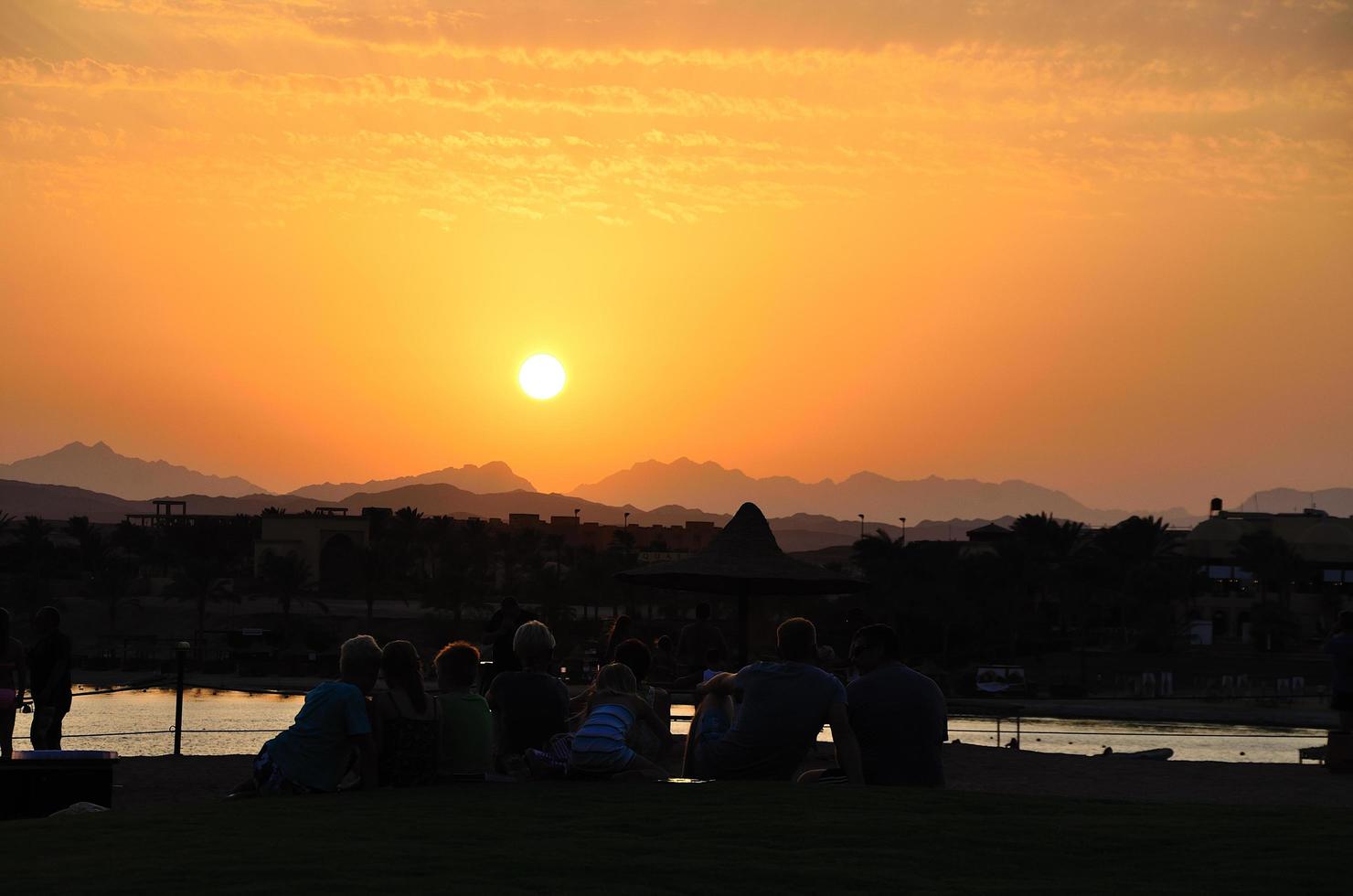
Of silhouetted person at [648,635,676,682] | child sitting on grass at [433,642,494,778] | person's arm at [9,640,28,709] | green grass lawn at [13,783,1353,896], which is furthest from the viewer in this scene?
silhouetted person at [648,635,676,682]

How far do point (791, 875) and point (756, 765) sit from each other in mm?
2689

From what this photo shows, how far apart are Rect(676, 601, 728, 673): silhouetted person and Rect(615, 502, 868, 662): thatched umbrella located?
2.86 feet

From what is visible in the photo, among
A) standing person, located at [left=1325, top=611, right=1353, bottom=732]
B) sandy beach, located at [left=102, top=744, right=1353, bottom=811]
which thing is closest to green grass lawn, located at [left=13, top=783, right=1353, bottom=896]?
sandy beach, located at [left=102, top=744, right=1353, bottom=811]

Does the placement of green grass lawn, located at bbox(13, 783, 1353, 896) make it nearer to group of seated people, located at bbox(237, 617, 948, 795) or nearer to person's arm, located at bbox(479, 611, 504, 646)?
group of seated people, located at bbox(237, 617, 948, 795)

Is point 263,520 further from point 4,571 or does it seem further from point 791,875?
point 791,875

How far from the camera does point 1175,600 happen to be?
3703 inches

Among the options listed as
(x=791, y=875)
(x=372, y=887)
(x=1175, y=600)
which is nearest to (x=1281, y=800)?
(x=791, y=875)

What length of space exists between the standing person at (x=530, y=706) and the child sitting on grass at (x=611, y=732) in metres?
0.72

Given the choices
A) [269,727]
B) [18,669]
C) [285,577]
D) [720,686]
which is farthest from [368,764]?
[285,577]

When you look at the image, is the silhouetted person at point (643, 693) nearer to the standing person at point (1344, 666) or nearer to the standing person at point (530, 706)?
the standing person at point (530, 706)

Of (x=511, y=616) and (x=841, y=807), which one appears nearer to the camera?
(x=841, y=807)

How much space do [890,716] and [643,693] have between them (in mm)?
4192

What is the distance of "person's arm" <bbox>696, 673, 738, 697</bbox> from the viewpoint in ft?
30.8

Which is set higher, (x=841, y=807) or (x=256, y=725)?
(x=841, y=807)
